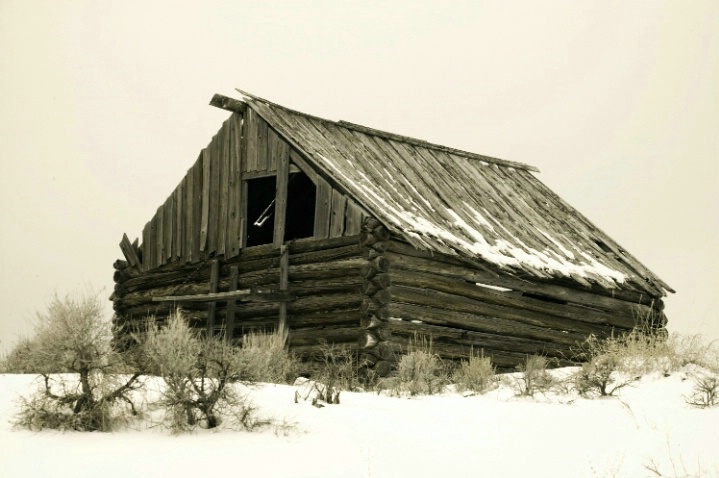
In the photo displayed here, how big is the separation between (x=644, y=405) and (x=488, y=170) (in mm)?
12387

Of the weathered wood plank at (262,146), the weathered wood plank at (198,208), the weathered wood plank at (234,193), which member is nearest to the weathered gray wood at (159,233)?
the weathered wood plank at (198,208)

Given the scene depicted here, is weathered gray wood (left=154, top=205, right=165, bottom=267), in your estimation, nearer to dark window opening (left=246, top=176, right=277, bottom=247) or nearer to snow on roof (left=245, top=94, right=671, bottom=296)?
dark window opening (left=246, top=176, right=277, bottom=247)

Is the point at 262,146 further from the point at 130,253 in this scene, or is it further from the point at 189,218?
the point at 130,253

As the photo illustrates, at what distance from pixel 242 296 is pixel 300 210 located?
16.5ft

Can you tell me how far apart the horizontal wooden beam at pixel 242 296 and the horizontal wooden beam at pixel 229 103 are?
3.43 meters

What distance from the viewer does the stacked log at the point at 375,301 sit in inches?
569

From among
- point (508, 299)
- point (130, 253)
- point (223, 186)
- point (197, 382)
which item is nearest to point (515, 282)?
point (508, 299)

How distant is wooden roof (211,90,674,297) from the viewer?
15984mm

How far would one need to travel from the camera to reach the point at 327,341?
15.3m

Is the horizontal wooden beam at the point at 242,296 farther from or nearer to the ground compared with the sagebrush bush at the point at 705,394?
farther from the ground

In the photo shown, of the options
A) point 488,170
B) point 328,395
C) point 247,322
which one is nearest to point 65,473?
point 328,395

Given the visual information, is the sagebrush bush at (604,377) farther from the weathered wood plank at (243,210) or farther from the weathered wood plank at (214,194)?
the weathered wood plank at (214,194)

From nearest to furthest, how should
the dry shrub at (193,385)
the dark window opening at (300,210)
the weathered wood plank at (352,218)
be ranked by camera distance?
the dry shrub at (193,385) → the weathered wood plank at (352,218) → the dark window opening at (300,210)

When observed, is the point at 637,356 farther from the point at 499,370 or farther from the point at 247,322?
the point at 247,322
